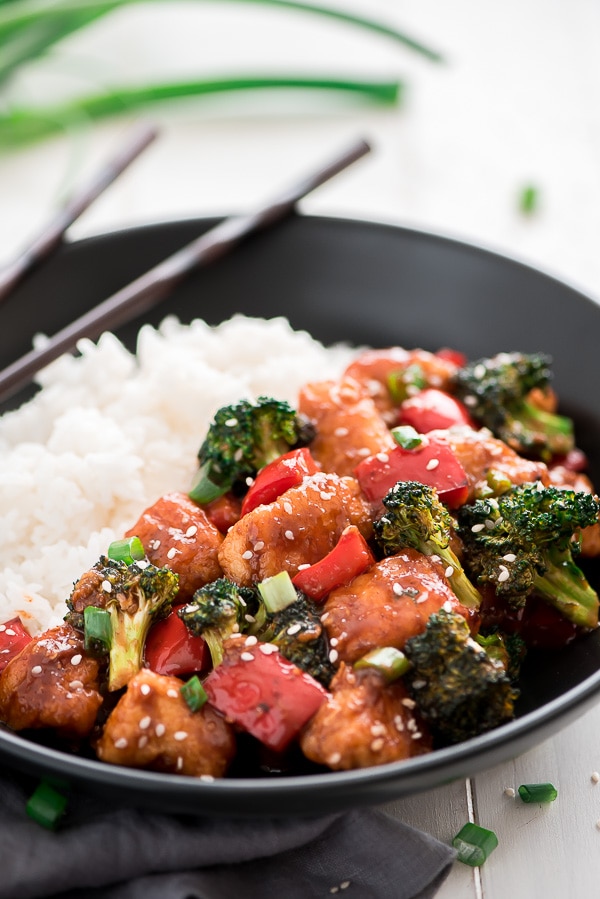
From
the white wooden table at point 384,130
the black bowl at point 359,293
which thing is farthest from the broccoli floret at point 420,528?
the white wooden table at point 384,130

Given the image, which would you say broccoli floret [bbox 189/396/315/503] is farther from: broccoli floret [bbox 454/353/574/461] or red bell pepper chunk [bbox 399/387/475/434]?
broccoli floret [bbox 454/353/574/461]

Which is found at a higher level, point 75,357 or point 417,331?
point 75,357

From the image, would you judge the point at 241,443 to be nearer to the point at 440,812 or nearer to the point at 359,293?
the point at 440,812

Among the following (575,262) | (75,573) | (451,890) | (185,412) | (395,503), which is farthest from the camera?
(575,262)

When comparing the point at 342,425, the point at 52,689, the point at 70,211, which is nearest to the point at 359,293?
the point at 342,425

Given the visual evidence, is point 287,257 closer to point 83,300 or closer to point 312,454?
point 83,300

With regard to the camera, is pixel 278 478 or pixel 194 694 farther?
pixel 278 478

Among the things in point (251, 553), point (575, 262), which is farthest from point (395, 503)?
point (575, 262)
